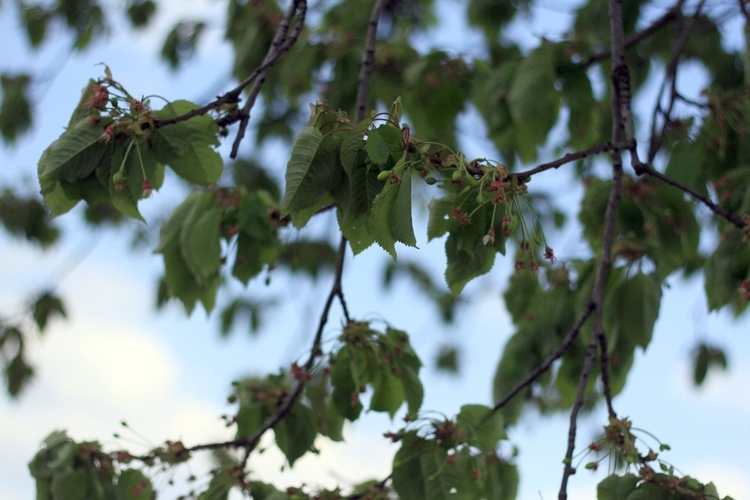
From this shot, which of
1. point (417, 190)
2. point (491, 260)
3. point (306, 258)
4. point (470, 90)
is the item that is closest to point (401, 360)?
point (491, 260)

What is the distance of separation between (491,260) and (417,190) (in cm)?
214

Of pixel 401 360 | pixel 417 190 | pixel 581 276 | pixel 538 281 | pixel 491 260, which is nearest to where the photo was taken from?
pixel 491 260

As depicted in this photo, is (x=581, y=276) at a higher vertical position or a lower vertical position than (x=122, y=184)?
higher

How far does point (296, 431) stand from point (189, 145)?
73cm

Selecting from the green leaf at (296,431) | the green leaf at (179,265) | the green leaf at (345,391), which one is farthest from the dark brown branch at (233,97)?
the green leaf at (296,431)

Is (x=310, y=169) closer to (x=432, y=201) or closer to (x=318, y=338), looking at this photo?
(x=432, y=201)

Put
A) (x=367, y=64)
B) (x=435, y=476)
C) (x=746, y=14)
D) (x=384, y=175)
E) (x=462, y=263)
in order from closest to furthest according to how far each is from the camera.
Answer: (x=384, y=175)
(x=462, y=263)
(x=435, y=476)
(x=367, y=64)
(x=746, y=14)

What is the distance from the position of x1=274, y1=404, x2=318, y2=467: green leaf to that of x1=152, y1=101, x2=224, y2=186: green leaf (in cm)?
62

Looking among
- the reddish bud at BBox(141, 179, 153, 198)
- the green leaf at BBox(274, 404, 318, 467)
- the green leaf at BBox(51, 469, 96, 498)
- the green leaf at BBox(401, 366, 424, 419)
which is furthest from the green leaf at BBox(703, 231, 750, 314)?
the green leaf at BBox(51, 469, 96, 498)

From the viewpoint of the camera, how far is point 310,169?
1.25 metres

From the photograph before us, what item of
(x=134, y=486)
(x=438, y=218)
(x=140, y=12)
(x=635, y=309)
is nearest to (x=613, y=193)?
(x=635, y=309)

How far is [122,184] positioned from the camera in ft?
4.58

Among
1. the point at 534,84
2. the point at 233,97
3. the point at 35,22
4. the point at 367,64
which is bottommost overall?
the point at 233,97

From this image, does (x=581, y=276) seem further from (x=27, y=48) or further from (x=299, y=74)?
(x=27, y=48)
